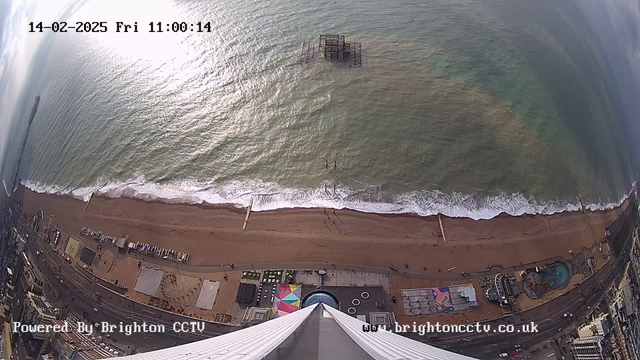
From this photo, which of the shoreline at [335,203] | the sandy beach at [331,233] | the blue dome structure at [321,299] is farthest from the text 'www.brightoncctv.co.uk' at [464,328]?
the shoreline at [335,203]

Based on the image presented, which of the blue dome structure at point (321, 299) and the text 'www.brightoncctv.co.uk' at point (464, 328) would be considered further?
the blue dome structure at point (321, 299)

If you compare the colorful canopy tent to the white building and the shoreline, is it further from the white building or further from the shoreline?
the white building

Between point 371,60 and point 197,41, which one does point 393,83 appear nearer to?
point 371,60

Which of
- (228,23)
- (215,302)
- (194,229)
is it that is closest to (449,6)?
(228,23)

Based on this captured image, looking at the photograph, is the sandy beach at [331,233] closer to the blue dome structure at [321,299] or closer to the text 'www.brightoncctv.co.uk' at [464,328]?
the blue dome structure at [321,299]

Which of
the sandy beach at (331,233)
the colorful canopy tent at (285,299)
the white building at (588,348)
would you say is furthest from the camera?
the sandy beach at (331,233)

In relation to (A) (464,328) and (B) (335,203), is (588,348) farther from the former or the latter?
(B) (335,203)

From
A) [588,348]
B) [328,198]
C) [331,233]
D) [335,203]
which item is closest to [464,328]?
[588,348]
